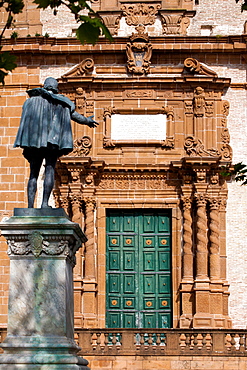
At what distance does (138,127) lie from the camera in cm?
2123

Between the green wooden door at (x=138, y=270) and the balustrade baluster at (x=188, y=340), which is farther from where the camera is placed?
the green wooden door at (x=138, y=270)

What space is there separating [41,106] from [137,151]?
10.2 meters

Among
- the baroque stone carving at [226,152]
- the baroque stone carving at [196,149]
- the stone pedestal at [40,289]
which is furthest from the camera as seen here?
the baroque stone carving at [226,152]

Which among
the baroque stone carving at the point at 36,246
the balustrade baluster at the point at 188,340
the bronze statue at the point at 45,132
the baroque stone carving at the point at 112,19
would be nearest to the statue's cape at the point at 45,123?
the bronze statue at the point at 45,132

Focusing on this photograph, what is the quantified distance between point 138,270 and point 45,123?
1043cm

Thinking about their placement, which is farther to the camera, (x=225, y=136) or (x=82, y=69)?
(x=82, y=69)

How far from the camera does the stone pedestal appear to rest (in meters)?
10.0

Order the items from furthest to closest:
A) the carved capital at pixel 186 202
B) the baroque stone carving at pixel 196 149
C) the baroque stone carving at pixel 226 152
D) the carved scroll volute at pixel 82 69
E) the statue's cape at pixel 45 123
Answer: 1. the carved scroll volute at pixel 82 69
2. the baroque stone carving at pixel 226 152
3. the baroque stone carving at pixel 196 149
4. the carved capital at pixel 186 202
5. the statue's cape at pixel 45 123

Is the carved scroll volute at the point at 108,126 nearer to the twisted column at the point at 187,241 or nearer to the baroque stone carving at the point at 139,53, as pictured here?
the baroque stone carving at the point at 139,53

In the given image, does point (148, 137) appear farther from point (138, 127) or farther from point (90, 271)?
point (90, 271)

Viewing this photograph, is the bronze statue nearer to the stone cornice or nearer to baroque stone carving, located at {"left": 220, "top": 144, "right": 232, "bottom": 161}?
baroque stone carving, located at {"left": 220, "top": 144, "right": 232, "bottom": 161}

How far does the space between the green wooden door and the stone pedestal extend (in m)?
10.2

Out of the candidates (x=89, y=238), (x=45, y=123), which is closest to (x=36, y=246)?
(x=45, y=123)

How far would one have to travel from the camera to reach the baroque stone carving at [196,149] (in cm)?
2081
